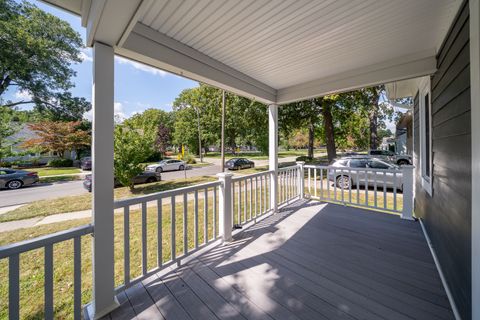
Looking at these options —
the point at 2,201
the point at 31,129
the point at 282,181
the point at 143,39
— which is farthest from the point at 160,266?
the point at 31,129

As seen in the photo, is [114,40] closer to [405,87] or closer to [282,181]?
[282,181]

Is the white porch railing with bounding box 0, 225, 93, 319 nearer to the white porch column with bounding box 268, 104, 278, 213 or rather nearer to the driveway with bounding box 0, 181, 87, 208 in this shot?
the white porch column with bounding box 268, 104, 278, 213

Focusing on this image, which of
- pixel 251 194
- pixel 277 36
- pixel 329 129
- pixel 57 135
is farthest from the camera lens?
pixel 57 135

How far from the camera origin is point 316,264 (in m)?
2.20

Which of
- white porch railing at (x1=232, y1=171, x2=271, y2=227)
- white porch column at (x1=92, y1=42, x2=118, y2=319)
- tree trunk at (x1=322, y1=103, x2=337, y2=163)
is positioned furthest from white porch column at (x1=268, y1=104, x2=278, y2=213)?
tree trunk at (x1=322, y1=103, x2=337, y2=163)

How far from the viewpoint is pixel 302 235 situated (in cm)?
293

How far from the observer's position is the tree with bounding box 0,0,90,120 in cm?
939

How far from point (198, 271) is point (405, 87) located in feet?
16.2

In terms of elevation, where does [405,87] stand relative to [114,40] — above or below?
above

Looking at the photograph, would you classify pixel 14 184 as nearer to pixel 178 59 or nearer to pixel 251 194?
pixel 251 194

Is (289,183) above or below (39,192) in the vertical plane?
above

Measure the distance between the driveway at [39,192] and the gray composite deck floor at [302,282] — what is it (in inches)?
348

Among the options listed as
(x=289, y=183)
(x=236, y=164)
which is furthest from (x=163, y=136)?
(x=289, y=183)

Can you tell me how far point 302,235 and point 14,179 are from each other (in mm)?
13068
